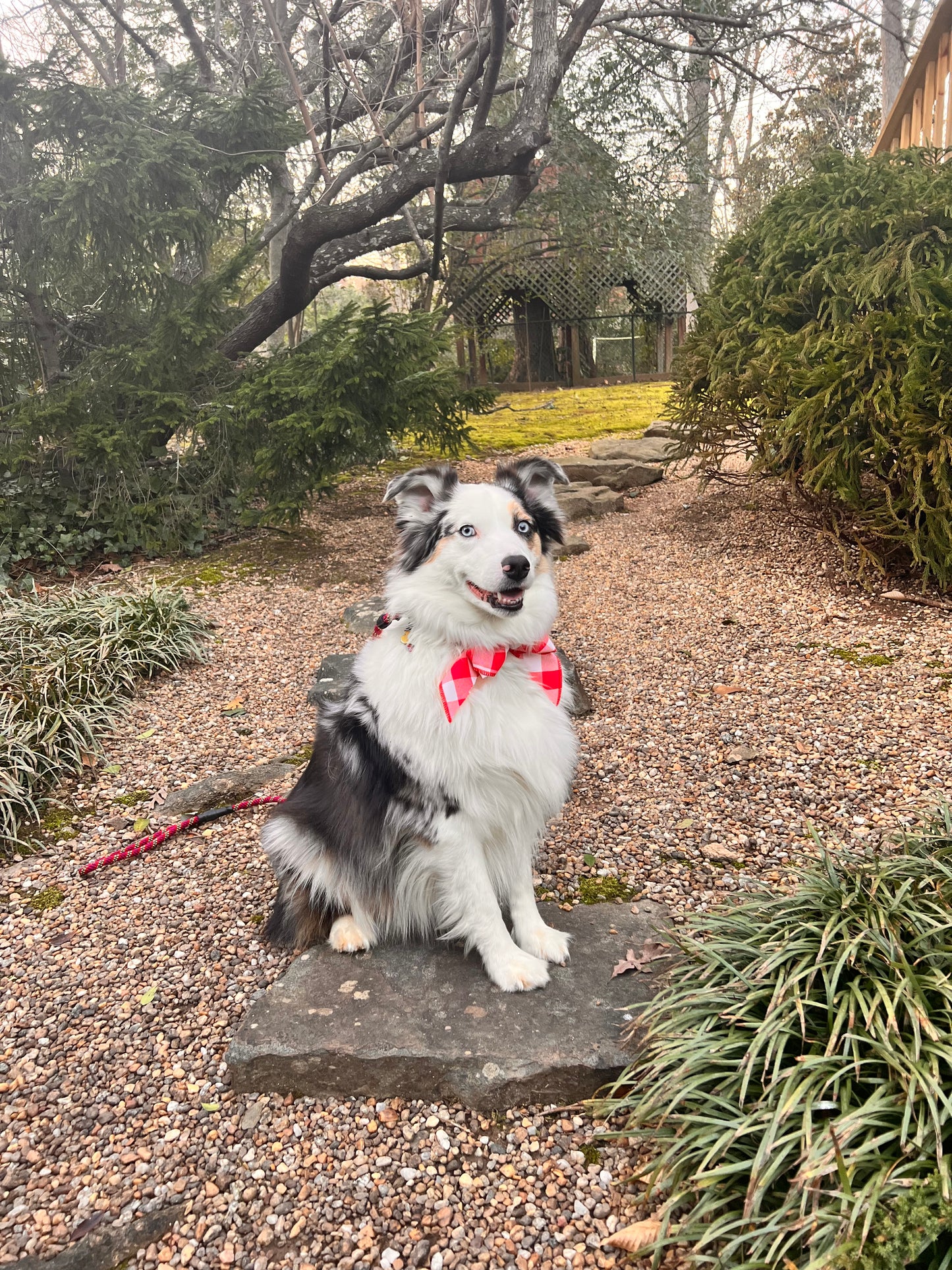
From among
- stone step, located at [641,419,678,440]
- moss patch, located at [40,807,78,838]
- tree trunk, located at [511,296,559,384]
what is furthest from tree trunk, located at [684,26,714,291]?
moss patch, located at [40,807,78,838]

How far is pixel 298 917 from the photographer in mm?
2805

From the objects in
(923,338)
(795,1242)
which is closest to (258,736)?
(795,1242)

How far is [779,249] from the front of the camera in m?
5.85

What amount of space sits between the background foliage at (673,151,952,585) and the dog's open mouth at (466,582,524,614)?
3.20 meters

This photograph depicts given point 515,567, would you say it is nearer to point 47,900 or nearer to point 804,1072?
point 804,1072

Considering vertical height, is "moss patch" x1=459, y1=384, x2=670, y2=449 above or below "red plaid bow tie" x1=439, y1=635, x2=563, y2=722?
above

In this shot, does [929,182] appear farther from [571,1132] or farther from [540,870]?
[571,1132]

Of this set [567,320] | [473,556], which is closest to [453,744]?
[473,556]

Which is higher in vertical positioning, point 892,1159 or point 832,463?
point 832,463

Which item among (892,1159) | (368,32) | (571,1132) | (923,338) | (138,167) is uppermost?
(368,32)

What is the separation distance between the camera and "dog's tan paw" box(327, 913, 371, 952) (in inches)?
106

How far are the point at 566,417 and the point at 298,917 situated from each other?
12103mm

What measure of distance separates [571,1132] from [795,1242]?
0.64m

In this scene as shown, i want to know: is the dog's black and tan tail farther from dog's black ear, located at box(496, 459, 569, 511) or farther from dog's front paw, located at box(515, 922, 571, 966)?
dog's black ear, located at box(496, 459, 569, 511)
